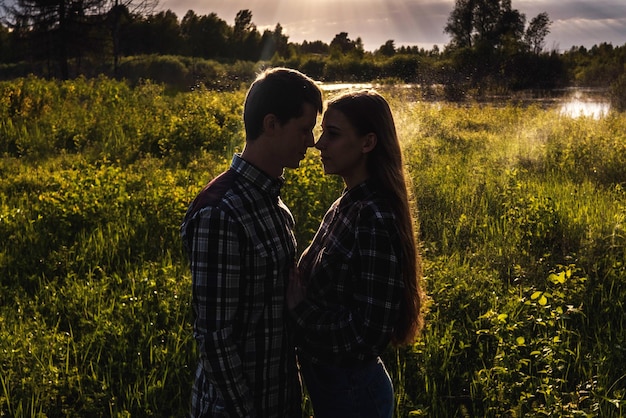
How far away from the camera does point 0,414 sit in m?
3.20

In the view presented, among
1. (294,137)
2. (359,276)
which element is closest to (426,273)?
(359,276)

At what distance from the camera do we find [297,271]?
2.02 meters

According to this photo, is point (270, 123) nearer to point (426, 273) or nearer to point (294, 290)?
point (294, 290)

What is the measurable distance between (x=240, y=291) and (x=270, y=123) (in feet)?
1.83

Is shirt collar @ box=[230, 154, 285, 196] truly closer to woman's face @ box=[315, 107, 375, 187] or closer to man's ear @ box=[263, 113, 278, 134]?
man's ear @ box=[263, 113, 278, 134]

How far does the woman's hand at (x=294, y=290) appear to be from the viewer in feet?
6.38

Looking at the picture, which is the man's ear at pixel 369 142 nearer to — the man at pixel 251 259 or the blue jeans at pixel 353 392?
the man at pixel 251 259

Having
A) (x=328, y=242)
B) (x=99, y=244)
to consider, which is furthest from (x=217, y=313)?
(x=99, y=244)

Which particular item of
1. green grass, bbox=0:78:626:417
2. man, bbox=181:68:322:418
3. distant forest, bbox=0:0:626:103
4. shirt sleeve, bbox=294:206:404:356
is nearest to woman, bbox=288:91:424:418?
shirt sleeve, bbox=294:206:404:356

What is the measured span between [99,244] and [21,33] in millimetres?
36056

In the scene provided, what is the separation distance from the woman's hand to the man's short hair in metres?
0.52

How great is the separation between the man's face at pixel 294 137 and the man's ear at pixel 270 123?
17mm

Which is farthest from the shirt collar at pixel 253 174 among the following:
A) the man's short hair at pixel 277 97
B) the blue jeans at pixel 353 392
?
the blue jeans at pixel 353 392

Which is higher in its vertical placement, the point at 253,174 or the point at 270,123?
the point at 270,123
